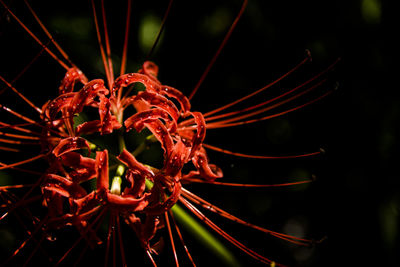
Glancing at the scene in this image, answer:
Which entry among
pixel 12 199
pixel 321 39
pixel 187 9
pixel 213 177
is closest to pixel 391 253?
pixel 321 39

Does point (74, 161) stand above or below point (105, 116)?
below

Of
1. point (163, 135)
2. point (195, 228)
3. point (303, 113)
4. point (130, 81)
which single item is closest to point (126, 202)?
point (163, 135)

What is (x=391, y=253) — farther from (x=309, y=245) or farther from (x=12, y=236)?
(x=12, y=236)

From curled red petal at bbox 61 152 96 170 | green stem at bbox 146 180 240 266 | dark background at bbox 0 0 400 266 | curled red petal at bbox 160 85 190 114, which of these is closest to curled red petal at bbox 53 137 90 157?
curled red petal at bbox 61 152 96 170

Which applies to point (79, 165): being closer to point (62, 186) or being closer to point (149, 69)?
point (62, 186)

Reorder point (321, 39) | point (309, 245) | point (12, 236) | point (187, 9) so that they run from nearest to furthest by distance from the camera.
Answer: point (309, 245)
point (12, 236)
point (187, 9)
point (321, 39)

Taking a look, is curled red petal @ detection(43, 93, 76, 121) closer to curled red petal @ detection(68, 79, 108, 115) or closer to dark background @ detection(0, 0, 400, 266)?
curled red petal @ detection(68, 79, 108, 115)

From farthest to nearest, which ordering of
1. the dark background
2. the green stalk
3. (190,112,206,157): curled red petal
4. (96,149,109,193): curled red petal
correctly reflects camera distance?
the dark background, the green stalk, (190,112,206,157): curled red petal, (96,149,109,193): curled red petal
